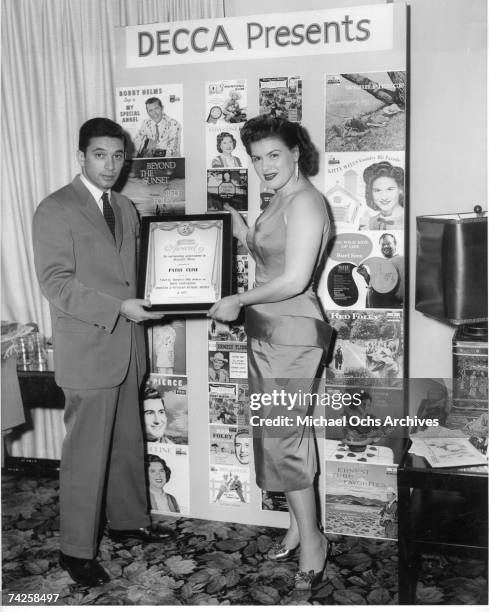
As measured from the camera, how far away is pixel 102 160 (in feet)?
8.24

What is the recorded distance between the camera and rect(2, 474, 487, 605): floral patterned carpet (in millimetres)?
2361

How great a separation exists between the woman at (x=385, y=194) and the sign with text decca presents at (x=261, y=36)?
0.48m

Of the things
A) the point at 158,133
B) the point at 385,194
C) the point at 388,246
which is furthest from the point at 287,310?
the point at 158,133

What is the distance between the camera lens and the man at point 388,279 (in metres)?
2.63

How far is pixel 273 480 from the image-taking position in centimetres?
246

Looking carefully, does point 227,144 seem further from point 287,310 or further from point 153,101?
point 287,310

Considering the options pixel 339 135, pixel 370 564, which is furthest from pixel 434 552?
pixel 339 135

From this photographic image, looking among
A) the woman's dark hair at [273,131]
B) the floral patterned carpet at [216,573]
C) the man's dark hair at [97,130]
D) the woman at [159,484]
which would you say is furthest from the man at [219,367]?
the man's dark hair at [97,130]

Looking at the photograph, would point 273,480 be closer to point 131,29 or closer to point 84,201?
point 84,201

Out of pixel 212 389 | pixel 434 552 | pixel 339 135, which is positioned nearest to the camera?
pixel 434 552

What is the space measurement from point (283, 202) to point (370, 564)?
4.98 feet

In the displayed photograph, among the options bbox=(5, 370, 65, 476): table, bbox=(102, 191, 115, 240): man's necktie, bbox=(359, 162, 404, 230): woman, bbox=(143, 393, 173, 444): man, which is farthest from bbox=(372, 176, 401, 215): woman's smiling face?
bbox=(5, 370, 65, 476): table

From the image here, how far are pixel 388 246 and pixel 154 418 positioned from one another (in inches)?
52.9

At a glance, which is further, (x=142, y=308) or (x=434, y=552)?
(x=142, y=308)
